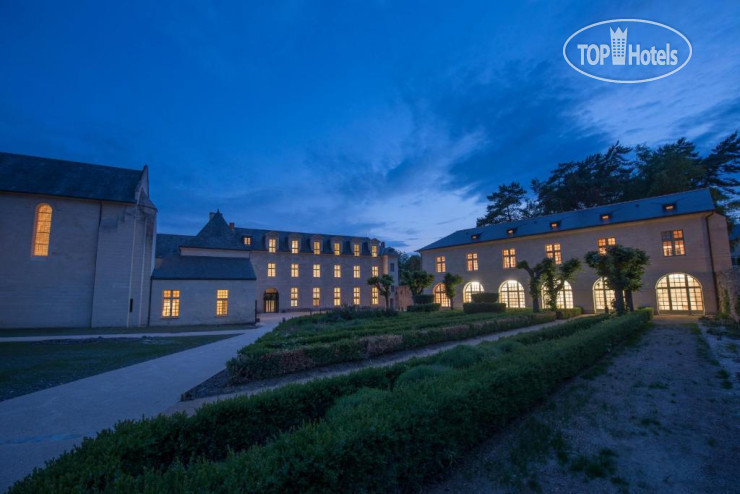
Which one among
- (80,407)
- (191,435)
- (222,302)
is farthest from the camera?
(222,302)

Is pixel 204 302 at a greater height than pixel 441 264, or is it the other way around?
pixel 441 264

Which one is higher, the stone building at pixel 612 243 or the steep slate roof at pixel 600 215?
the steep slate roof at pixel 600 215

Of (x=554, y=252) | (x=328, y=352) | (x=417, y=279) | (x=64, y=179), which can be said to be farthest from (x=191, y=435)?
(x=554, y=252)

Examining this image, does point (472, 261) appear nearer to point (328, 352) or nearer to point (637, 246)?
point (637, 246)

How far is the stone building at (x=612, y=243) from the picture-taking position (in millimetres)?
20984

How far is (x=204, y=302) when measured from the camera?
22062 mm

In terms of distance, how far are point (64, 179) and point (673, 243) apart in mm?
40808

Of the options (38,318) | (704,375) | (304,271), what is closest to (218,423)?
(704,375)

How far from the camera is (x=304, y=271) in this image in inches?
1407

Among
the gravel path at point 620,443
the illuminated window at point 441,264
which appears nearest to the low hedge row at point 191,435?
the gravel path at point 620,443

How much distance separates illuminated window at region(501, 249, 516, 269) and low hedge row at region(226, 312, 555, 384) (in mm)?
17901

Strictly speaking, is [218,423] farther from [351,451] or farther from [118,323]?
[118,323]

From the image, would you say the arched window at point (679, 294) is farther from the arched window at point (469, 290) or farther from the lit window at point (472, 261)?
the lit window at point (472, 261)

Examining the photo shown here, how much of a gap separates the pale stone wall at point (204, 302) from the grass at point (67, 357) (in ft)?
22.6
